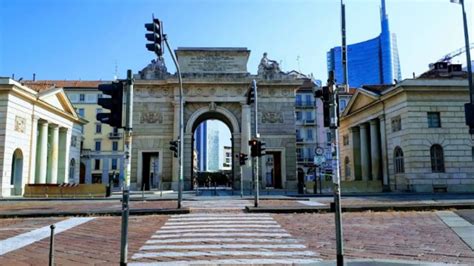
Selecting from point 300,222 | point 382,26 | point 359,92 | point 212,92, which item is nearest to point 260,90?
point 212,92

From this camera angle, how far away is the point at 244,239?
32.8 ft

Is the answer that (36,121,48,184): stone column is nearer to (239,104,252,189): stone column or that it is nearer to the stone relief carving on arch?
the stone relief carving on arch

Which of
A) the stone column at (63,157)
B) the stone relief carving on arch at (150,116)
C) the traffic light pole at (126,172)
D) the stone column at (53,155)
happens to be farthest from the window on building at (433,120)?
the stone column at (63,157)

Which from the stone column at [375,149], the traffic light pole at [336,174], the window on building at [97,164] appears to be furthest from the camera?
the window on building at [97,164]

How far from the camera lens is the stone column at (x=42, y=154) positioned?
124ft

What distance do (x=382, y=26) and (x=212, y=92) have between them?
315ft

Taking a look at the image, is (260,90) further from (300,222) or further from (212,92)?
(300,222)

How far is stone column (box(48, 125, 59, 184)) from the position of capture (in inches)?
1623

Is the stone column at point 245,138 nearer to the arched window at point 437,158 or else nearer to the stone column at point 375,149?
the stone column at point 375,149

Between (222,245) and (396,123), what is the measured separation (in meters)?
28.7

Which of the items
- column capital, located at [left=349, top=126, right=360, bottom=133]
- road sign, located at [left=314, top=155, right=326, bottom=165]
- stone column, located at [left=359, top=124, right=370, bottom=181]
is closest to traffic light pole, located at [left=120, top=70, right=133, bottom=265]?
road sign, located at [left=314, top=155, right=326, bottom=165]

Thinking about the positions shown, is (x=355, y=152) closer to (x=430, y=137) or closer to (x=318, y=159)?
(x=430, y=137)

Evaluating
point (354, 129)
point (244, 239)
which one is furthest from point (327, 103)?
point (354, 129)

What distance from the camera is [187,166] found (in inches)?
1597
